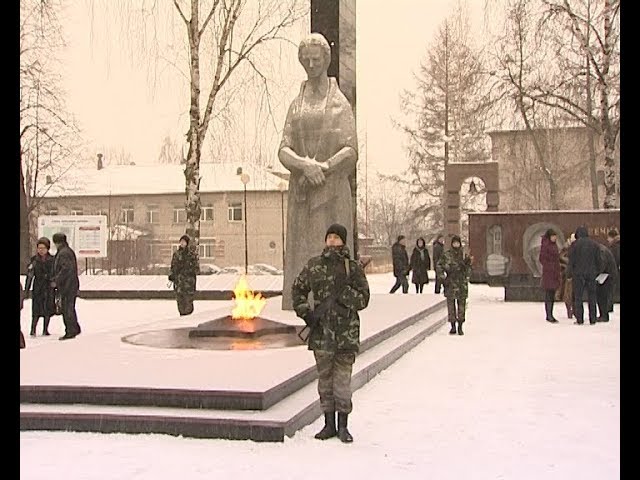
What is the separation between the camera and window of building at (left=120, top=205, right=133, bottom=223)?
66.3 meters

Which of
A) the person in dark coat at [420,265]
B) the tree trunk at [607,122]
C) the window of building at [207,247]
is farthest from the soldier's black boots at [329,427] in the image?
Result: the window of building at [207,247]

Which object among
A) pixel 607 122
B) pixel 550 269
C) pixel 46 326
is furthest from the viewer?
pixel 607 122

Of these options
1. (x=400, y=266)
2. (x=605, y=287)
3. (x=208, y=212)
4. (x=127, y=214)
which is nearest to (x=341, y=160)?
(x=605, y=287)


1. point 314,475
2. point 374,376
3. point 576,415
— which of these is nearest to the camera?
point 314,475

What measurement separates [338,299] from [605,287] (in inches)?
446

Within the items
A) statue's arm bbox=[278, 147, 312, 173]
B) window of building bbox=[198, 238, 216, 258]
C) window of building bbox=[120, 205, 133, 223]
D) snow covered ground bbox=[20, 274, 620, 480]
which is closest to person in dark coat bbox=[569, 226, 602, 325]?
snow covered ground bbox=[20, 274, 620, 480]

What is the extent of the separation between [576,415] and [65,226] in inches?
864

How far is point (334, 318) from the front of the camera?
6875 millimetres

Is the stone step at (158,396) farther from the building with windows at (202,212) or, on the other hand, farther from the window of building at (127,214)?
the window of building at (127,214)

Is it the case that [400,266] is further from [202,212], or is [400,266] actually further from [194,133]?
[202,212]

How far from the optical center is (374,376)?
1014 centimetres

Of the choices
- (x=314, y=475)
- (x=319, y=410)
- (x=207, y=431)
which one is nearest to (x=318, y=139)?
(x=319, y=410)

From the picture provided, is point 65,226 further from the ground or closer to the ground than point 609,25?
closer to the ground
